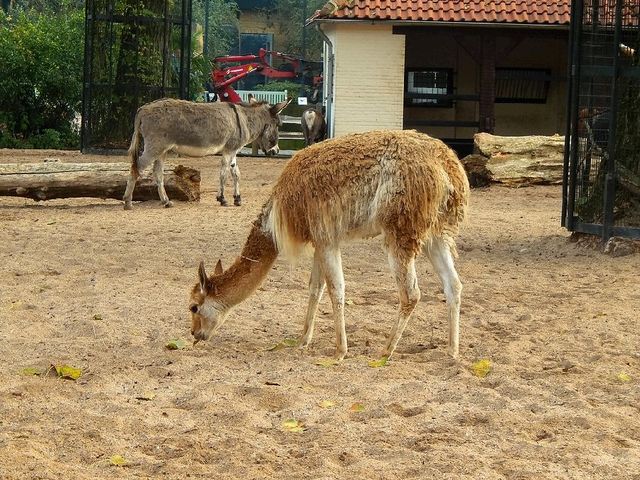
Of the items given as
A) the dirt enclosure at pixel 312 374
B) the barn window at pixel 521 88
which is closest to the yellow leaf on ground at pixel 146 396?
the dirt enclosure at pixel 312 374

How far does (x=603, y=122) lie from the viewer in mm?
12234

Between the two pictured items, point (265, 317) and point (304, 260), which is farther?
point (304, 260)

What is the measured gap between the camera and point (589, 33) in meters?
12.4

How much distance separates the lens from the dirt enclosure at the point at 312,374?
5094mm

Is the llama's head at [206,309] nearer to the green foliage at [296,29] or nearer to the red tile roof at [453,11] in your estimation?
the red tile roof at [453,11]

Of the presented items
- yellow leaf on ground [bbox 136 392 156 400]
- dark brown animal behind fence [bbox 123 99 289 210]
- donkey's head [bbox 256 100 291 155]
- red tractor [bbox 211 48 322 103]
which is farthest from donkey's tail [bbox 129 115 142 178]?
red tractor [bbox 211 48 322 103]

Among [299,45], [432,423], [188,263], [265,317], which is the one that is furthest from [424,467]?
[299,45]

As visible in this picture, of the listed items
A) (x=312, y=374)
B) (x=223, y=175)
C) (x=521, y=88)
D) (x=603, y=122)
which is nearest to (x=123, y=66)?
(x=223, y=175)

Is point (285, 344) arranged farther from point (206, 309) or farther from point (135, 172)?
point (135, 172)

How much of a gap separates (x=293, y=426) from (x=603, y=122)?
7687 mm

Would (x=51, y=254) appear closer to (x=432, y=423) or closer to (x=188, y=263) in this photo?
(x=188, y=263)

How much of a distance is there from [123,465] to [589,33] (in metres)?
9.02

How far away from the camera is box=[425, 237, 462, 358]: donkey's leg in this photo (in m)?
7.38

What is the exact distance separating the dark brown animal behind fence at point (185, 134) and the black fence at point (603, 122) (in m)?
5.27
